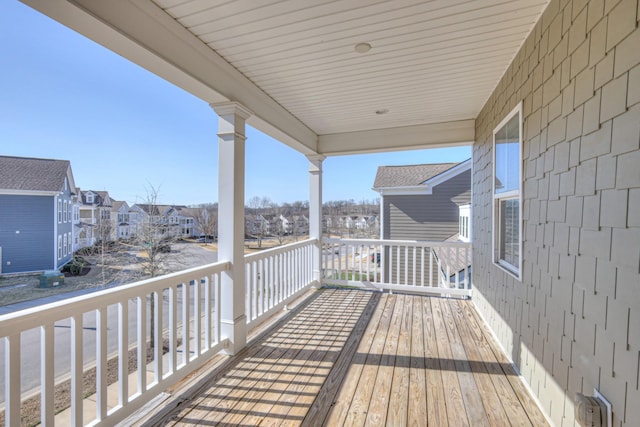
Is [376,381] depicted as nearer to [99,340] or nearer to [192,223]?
[99,340]

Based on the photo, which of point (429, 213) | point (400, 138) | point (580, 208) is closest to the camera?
point (580, 208)

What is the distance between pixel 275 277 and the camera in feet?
12.9

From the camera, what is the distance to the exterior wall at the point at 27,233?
193 cm

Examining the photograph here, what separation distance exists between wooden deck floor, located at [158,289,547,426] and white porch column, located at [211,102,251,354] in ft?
1.23

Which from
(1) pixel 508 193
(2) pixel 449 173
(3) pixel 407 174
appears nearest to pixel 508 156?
(1) pixel 508 193

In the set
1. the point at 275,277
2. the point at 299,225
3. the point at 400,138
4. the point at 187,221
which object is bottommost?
the point at 275,277

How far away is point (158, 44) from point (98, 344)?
77.4 inches

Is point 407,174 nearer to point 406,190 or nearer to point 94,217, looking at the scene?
point 406,190

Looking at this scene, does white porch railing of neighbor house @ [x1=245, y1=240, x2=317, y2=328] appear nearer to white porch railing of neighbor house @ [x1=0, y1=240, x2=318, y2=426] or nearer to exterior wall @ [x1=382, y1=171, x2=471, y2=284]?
white porch railing of neighbor house @ [x1=0, y1=240, x2=318, y2=426]

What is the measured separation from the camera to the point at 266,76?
289 cm

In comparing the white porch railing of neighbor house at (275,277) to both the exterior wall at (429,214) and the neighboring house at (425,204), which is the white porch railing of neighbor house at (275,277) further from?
the neighboring house at (425,204)

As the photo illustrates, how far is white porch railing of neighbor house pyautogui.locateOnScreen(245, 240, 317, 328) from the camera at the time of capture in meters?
3.34

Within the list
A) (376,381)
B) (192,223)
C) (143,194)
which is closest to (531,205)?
(376,381)

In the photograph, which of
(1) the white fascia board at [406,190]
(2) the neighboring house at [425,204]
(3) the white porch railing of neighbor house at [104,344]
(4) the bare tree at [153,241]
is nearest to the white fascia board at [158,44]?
(3) the white porch railing of neighbor house at [104,344]
